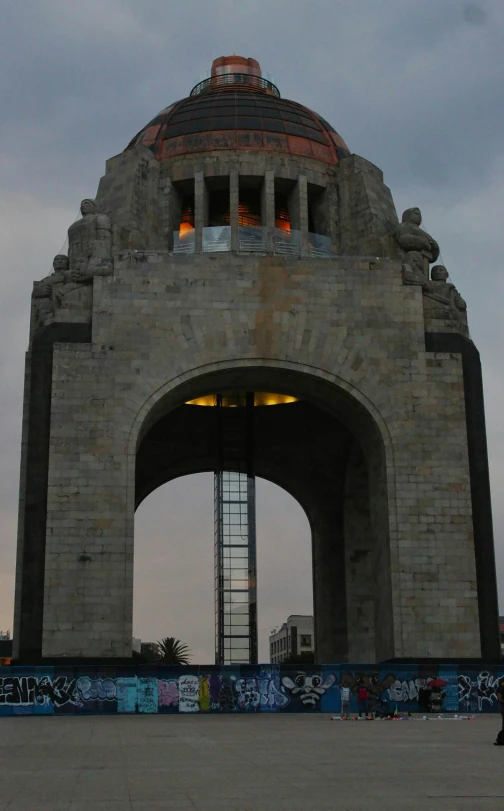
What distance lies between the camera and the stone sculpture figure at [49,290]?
32062 millimetres

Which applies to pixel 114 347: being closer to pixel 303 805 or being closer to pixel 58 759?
pixel 58 759

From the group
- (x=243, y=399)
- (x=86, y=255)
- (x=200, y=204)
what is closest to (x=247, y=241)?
(x=200, y=204)

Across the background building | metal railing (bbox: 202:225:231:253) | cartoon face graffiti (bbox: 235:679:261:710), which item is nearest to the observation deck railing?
metal railing (bbox: 202:225:231:253)

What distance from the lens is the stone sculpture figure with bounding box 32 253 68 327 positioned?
1262 inches

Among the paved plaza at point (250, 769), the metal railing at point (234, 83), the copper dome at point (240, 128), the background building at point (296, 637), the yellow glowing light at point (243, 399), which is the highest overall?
the metal railing at point (234, 83)

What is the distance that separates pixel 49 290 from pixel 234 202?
7148 millimetres

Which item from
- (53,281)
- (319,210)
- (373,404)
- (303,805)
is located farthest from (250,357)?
(303,805)

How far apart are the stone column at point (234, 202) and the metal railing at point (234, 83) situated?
744 centimetres

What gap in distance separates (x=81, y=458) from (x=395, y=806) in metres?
21.6

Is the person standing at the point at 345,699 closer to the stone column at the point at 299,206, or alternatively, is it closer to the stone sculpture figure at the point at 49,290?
the stone sculpture figure at the point at 49,290

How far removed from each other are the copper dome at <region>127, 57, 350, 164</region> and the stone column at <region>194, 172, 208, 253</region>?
4.55 feet

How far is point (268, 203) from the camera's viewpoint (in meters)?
36.4

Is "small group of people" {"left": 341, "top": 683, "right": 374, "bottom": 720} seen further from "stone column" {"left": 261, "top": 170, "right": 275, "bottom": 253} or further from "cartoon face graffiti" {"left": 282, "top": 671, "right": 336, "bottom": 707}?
"stone column" {"left": 261, "top": 170, "right": 275, "bottom": 253}

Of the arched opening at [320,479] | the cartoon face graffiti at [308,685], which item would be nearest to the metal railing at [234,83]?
the arched opening at [320,479]
